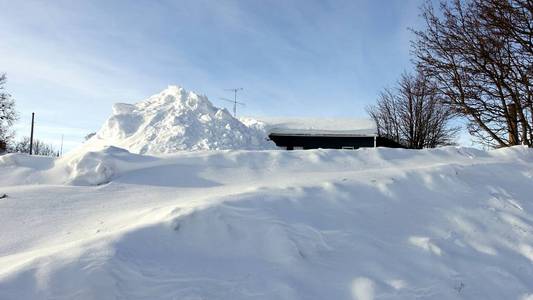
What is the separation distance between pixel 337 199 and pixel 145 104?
13832mm

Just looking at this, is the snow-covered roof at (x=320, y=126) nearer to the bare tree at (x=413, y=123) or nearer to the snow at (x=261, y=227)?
the bare tree at (x=413, y=123)

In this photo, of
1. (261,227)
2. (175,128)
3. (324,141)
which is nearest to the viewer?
(261,227)

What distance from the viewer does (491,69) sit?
34.0 feet

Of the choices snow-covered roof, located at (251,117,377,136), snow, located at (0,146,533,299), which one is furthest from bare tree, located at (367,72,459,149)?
snow, located at (0,146,533,299)

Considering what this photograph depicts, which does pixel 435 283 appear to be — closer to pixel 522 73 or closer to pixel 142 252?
pixel 142 252

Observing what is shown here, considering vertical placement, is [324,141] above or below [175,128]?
above

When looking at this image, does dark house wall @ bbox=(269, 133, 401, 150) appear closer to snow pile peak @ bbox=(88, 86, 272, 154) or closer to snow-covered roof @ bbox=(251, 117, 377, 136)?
snow-covered roof @ bbox=(251, 117, 377, 136)

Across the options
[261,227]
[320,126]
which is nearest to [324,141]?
[320,126]

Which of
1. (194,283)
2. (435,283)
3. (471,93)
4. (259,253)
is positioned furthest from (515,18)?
(194,283)

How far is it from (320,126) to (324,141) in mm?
1493

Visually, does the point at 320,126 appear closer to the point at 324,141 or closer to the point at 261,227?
the point at 324,141

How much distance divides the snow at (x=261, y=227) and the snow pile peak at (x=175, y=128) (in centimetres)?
722

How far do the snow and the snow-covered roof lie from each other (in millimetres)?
17730

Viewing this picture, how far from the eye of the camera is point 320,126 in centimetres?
2639
